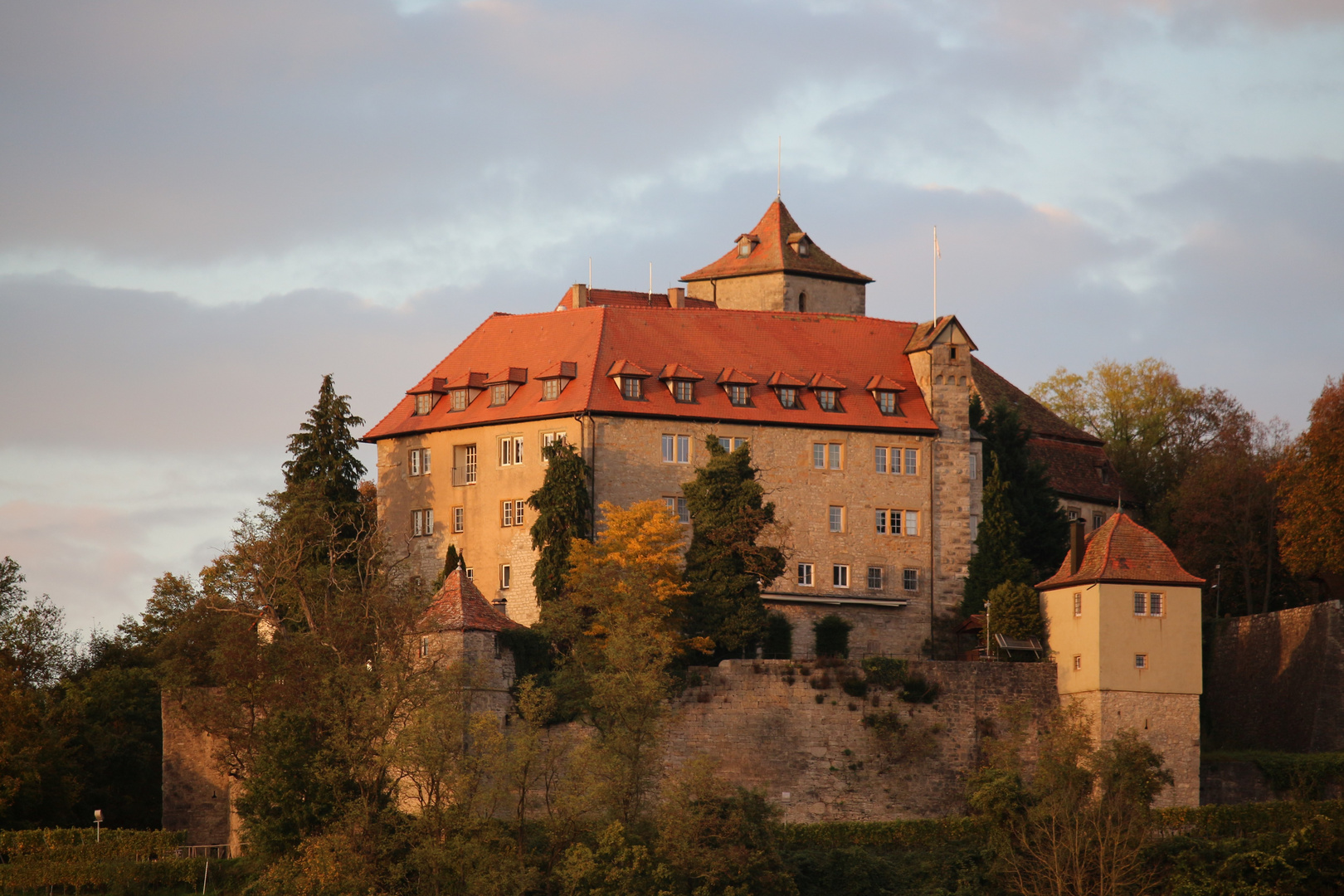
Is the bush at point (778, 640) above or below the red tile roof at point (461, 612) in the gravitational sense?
below

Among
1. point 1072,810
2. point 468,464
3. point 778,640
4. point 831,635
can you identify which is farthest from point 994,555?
point 468,464

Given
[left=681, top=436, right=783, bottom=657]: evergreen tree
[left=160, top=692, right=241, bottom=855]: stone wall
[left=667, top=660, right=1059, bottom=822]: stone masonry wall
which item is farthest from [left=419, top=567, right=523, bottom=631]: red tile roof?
[left=160, top=692, right=241, bottom=855]: stone wall

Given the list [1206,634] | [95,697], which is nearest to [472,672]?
[95,697]

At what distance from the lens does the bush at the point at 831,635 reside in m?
73.4

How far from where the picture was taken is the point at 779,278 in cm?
9006

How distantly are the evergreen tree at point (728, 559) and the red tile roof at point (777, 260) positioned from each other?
73.8 feet

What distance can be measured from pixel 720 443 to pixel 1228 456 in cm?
2068

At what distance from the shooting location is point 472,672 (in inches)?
2440

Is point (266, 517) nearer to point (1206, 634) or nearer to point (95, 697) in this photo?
point (95, 697)

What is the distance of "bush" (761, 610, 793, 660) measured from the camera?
71375mm

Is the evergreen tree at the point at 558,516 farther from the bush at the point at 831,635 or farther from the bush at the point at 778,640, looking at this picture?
the bush at the point at 831,635

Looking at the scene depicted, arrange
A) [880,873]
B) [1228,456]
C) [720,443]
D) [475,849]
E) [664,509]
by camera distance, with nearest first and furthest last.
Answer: [475,849], [880,873], [664,509], [720,443], [1228,456]

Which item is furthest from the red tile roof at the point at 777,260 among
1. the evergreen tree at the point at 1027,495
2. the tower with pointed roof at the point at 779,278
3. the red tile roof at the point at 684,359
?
the evergreen tree at the point at 1027,495

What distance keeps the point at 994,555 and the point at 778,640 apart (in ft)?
26.9
